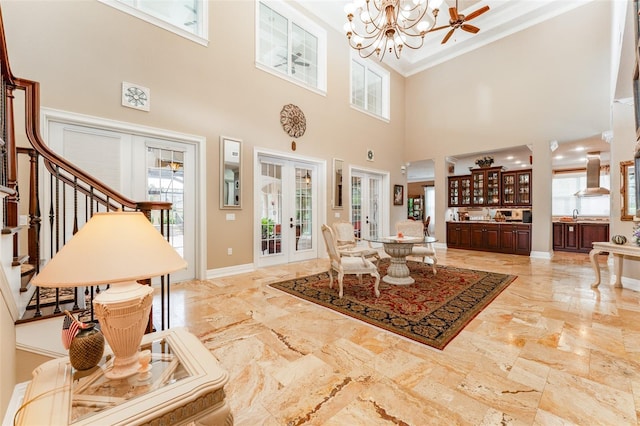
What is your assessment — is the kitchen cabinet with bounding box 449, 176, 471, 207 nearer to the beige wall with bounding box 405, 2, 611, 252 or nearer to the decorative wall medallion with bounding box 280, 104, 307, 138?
the beige wall with bounding box 405, 2, 611, 252

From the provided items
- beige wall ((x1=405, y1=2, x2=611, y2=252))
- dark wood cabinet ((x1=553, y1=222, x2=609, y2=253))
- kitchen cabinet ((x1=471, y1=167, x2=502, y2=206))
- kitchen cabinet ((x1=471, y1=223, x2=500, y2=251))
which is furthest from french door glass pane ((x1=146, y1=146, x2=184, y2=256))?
dark wood cabinet ((x1=553, y1=222, x2=609, y2=253))

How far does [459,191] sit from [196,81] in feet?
25.8

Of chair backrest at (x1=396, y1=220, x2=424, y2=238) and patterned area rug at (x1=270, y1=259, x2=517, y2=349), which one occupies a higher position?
chair backrest at (x1=396, y1=220, x2=424, y2=238)

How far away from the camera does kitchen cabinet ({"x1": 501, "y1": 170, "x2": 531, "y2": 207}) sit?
784 centimetres

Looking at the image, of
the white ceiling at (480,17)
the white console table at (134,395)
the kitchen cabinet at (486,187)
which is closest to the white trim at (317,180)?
the white ceiling at (480,17)

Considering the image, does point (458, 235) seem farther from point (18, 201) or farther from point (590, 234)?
point (18, 201)

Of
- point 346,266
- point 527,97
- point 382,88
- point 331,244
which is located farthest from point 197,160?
point 527,97

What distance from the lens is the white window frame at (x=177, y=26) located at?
3598 millimetres

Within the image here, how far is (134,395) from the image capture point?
975 mm

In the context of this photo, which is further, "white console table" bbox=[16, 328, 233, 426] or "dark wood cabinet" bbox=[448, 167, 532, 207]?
"dark wood cabinet" bbox=[448, 167, 532, 207]

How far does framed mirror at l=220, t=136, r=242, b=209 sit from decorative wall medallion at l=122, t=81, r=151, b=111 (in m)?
1.12

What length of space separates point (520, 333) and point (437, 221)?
563 cm

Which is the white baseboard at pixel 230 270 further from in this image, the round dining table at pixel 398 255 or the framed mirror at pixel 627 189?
the framed mirror at pixel 627 189

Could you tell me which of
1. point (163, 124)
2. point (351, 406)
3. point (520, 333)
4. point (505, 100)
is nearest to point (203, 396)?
point (351, 406)
